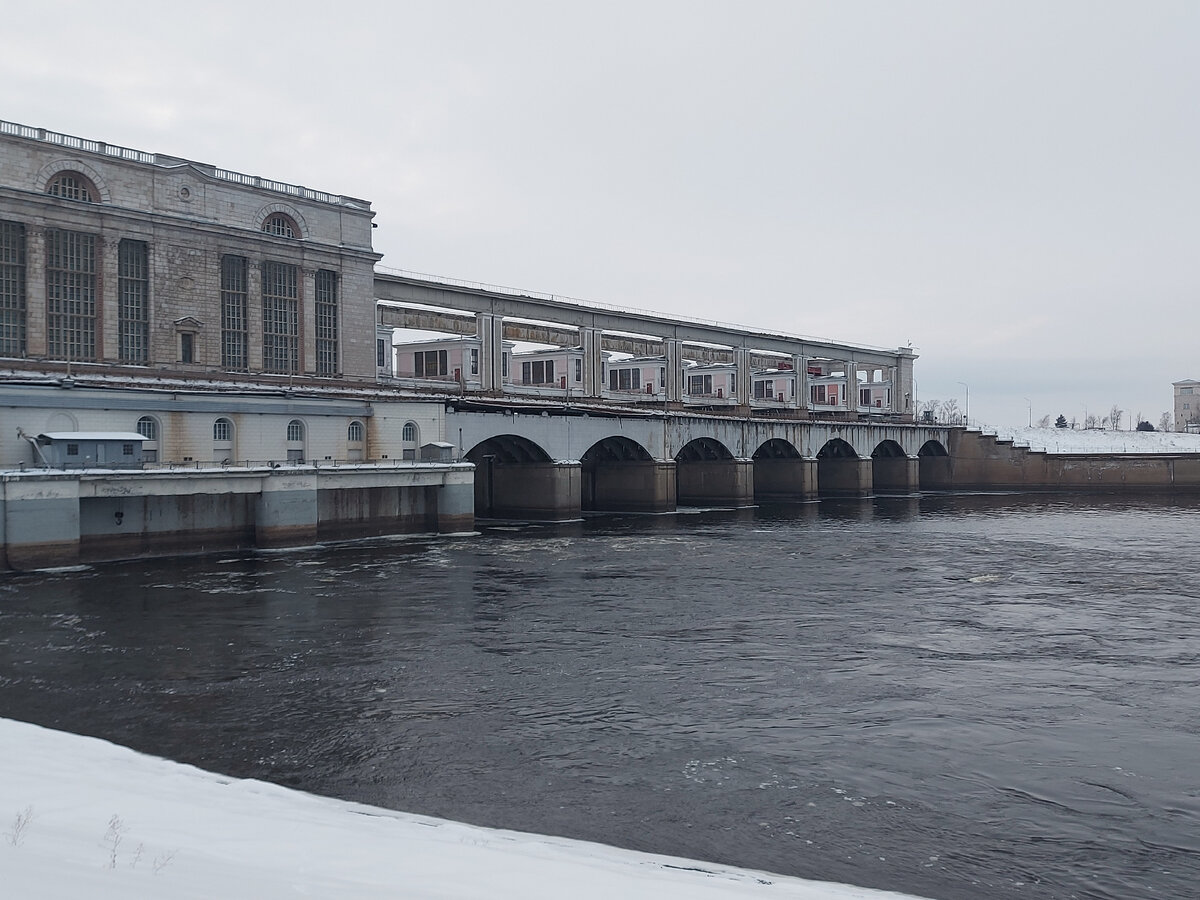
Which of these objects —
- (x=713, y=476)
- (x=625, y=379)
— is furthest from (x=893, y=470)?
(x=625, y=379)

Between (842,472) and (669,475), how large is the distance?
34349 millimetres

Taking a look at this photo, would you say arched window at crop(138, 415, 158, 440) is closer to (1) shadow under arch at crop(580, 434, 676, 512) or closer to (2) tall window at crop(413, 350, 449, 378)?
(1) shadow under arch at crop(580, 434, 676, 512)

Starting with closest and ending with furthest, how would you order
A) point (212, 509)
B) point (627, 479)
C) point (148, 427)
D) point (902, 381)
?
point (212, 509) → point (148, 427) → point (627, 479) → point (902, 381)

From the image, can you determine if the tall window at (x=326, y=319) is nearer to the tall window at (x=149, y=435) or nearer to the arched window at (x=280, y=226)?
the arched window at (x=280, y=226)

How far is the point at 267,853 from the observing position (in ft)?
33.7

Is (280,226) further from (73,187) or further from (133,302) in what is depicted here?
(73,187)

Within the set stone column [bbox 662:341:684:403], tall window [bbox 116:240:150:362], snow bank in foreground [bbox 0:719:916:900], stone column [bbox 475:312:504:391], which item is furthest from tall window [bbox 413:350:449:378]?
snow bank in foreground [bbox 0:719:916:900]

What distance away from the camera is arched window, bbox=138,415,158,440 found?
49.5 metres

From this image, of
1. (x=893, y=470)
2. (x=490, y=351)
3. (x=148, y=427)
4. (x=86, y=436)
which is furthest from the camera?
(x=893, y=470)

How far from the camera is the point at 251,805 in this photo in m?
13.3

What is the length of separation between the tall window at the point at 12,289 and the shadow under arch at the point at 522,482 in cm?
2855

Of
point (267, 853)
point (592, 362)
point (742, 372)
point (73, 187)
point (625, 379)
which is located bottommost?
point (267, 853)

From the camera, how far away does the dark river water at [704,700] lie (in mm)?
14227

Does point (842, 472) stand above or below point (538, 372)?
below
